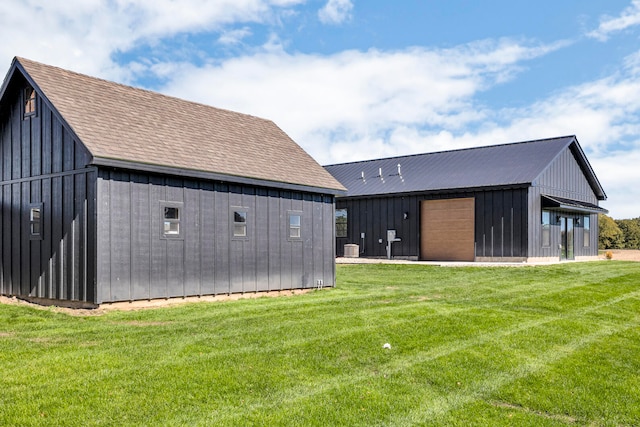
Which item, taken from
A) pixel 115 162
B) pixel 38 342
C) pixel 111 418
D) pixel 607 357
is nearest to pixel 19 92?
pixel 115 162

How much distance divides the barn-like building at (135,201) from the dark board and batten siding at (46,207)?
0.04 metres

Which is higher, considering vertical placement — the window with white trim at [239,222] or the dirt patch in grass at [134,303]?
the window with white trim at [239,222]

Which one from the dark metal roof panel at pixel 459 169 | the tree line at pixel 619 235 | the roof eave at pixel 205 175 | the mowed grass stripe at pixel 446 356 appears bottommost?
the mowed grass stripe at pixel 446 356

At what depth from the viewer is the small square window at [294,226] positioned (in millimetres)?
16773

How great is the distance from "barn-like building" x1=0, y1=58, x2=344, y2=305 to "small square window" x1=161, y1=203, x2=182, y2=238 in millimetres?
34

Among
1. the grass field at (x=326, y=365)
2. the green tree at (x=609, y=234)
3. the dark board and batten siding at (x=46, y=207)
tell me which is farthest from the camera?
the green tree at (x=609, y=234)

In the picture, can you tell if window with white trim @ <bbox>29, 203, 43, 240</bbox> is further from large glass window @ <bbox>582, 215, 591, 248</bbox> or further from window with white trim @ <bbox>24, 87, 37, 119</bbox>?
large glass window @ <bbox>582, 215, 591, 248</bbox>

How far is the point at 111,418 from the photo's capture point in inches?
217

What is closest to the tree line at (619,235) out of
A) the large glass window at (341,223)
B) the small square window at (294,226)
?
the large glass window at (341,223)

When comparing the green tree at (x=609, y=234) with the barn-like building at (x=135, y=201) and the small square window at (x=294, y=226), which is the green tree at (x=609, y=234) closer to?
the barn-like building at (x=135, y=201)

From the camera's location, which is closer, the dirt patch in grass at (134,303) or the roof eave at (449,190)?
the dirt patch in grass at (134,303)

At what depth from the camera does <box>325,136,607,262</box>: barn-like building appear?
28547mm

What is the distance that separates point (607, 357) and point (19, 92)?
1470 centimetres

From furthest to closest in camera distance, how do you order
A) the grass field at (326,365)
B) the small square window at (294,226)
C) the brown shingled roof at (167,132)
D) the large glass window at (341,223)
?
the large glass window at (341,223) < the small square window at (294,226) < the brown shingled roof at (167,132) < the grass field at (326,365)
